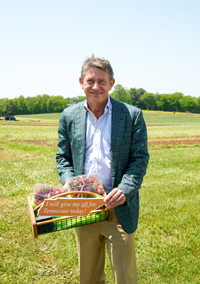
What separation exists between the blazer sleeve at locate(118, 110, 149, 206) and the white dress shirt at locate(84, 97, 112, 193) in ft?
0.67

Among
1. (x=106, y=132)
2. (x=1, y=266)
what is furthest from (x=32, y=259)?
(x=106, y=132)

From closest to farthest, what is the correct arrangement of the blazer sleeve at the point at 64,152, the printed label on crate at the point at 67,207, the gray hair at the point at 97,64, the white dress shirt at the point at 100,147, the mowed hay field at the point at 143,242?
the printed label on crate at the point at 67,207, the gray hair at the point at 97,64, the white dress shirt at the point at 100,147, the blazer sleeve at the point at 64,152, the mowed hay field at the point at 143,242

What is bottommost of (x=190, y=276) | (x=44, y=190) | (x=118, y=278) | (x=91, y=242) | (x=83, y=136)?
(x=190, y=276)

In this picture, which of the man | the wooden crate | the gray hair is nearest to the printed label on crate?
the wooden crate

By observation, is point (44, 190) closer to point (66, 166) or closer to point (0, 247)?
point (66, 166)

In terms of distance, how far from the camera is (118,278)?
2326mm

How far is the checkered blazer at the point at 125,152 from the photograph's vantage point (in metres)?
2.23

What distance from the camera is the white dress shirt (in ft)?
7.57

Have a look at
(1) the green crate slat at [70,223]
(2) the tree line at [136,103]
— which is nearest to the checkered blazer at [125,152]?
(1) the green crate slat at [70,223]

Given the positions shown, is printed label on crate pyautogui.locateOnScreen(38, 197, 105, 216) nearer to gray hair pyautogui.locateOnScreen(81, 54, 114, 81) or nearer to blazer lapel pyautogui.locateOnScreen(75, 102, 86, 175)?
blazer lapel pyautogui.locateOnScreen(75, 102, 86, 175)

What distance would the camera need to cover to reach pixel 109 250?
238cm

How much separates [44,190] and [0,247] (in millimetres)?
2492

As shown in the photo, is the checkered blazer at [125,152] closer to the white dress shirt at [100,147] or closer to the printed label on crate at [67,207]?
the white dress shirt at [100,147]

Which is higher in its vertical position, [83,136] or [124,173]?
[83,136]
